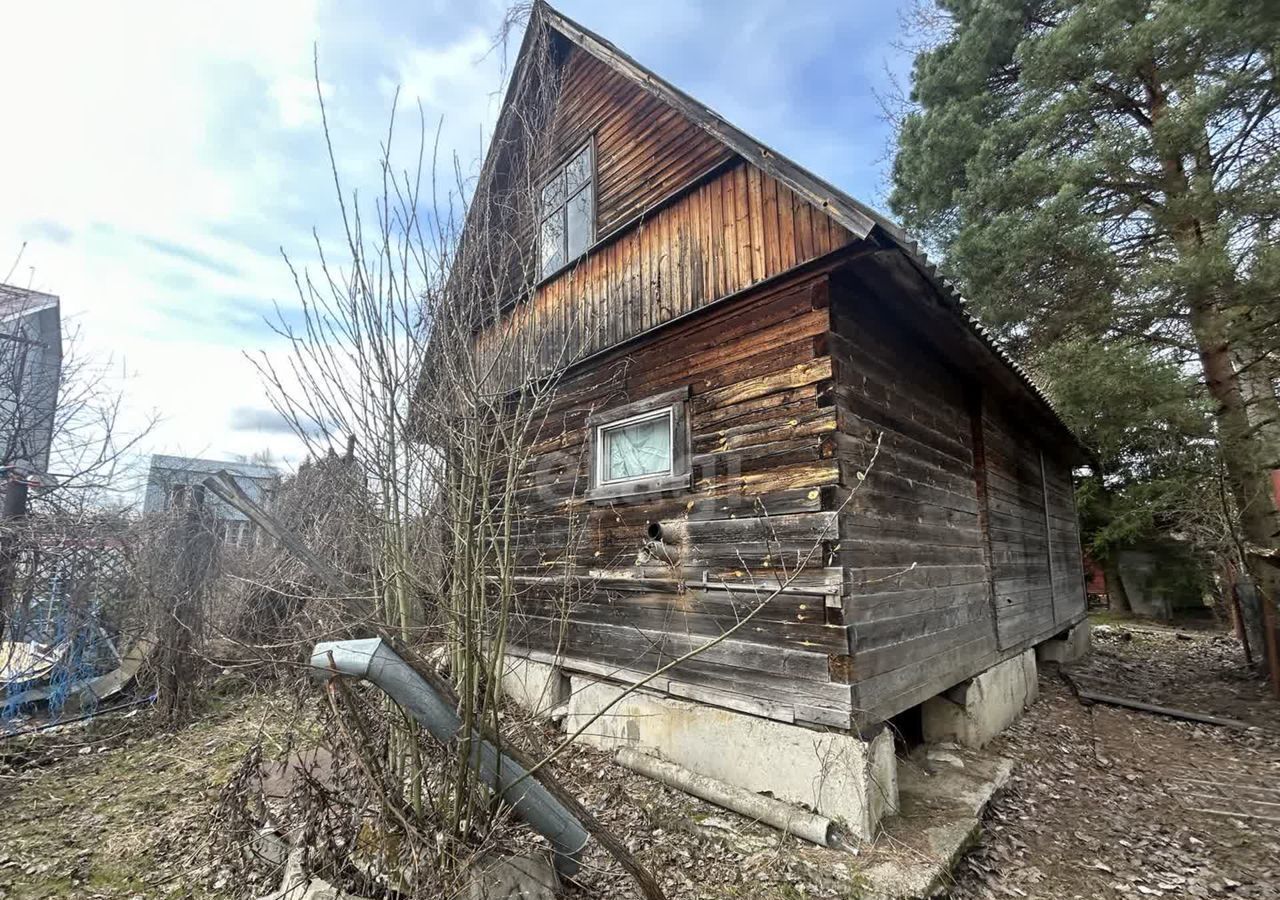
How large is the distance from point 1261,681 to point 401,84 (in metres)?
13.3

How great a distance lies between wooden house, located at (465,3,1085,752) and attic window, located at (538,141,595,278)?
40 mm

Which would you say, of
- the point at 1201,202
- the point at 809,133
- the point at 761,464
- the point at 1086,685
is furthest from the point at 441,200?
the point at 1086,685

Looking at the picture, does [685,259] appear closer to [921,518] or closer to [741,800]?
[921,518]

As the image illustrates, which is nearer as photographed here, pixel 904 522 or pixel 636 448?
pixel 904 522

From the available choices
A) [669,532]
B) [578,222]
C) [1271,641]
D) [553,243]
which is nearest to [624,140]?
[578,222]

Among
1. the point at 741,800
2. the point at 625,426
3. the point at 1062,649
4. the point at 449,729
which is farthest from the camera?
the point at 1062,649

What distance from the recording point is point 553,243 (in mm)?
7641

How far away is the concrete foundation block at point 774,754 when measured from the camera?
3.97 metres

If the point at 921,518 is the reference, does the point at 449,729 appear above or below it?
below

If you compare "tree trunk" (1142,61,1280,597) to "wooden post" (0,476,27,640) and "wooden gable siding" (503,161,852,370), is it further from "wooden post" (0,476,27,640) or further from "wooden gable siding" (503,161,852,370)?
"wooden post" (0,476,27,640)

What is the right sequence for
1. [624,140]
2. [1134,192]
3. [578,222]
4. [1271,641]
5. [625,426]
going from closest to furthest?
1. [625,426]
2. [624,140]
3. [578,222]
4. [1271,641]
5. [1134,192]

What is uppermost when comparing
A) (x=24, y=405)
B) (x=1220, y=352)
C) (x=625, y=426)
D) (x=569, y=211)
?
(x=569, y=211)

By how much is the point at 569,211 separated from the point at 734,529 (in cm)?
488

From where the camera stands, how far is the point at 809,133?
857 cm
